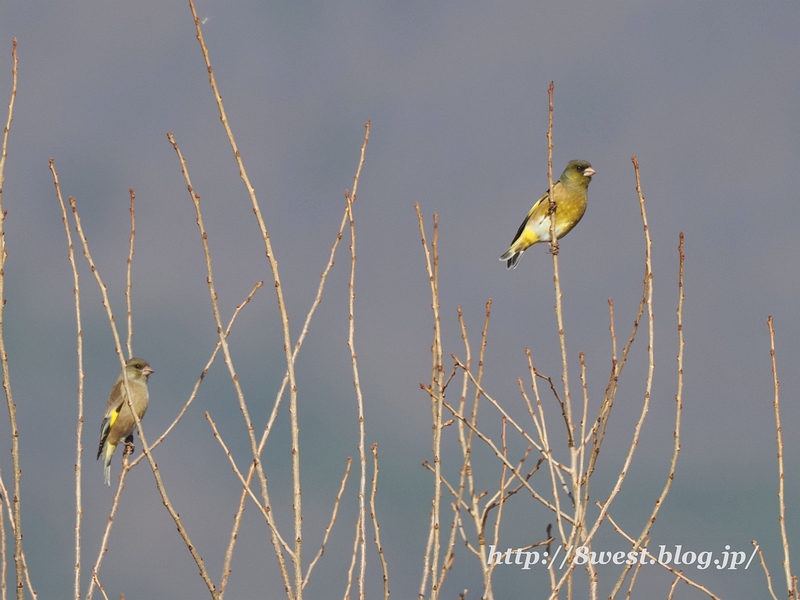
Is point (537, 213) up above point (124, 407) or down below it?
above

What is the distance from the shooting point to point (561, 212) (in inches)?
361

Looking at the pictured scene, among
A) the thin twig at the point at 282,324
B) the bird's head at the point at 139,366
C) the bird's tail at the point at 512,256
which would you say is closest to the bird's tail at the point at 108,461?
the bird's head at the point at 139,366

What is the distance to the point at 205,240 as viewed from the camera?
3.61 meters

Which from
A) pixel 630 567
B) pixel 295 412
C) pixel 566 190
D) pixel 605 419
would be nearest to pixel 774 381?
pixel 605 419

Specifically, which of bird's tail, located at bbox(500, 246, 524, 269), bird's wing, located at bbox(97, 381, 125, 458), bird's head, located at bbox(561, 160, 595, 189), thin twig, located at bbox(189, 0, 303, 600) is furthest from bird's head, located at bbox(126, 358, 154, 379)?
thin twig, located at bbox(189, 0, 303, 600)

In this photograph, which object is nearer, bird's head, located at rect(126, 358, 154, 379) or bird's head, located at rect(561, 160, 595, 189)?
bird's head, located at rect(126, 358, 154, 379)

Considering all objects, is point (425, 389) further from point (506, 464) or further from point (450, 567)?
point (450, 567)

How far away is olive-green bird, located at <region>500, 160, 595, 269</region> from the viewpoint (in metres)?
9.21

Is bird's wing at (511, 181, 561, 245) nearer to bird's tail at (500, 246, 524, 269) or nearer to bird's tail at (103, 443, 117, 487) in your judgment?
bird's tail at (500, 246, 524, 269)

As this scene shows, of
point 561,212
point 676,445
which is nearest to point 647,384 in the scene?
point 676,445

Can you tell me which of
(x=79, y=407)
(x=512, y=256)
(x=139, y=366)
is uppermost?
(x=512, y=256)

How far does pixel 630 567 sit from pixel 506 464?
2.29 ft

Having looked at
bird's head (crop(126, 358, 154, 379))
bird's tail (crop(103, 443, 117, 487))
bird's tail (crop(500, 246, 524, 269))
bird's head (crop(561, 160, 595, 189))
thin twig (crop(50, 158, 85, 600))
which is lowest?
thin twig (crop(50, 158, 85, 600))

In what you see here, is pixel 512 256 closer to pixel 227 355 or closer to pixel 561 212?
pixel 561 212
